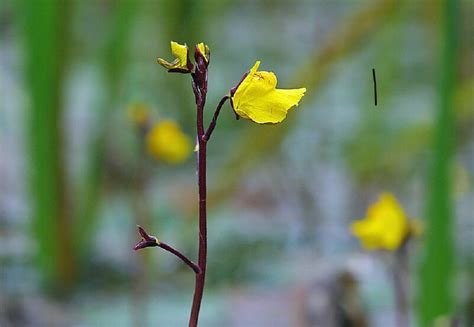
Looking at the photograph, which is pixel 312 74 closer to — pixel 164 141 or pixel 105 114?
pixel 105 114

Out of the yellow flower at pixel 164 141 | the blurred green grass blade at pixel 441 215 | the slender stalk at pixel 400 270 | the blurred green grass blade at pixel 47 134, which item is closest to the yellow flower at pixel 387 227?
the slender stalk at pixel 400 270

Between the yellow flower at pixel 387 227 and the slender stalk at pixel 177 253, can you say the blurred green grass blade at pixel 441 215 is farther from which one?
the slender stalk at pixel 177 253

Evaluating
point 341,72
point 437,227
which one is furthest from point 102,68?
point 341,72

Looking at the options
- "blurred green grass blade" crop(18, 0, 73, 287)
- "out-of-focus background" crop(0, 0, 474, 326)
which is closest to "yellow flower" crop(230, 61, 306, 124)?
"out-of-focus background" crop(0, 0, 474, 326)

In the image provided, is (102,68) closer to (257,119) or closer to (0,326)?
(0,326)

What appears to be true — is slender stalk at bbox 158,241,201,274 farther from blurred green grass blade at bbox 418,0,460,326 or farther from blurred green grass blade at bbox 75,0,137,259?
blurred green grass blade at bbox 75,0,137,259

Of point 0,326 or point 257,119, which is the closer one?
point 257,119

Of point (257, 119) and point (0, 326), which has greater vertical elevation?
point (257, 119)

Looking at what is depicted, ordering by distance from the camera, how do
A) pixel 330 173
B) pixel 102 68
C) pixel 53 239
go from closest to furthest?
pixel 53 239, pixel 102 68, pixel 330 173
